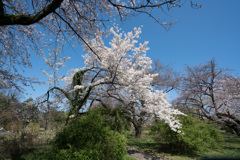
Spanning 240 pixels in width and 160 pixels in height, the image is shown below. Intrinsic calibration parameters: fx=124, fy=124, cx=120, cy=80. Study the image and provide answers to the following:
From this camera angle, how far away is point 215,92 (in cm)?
1249

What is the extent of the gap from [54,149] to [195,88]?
1337 centimetres

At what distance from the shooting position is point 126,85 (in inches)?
251

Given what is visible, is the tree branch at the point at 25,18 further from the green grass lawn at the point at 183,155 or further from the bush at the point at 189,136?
the bush at the point at 189,136

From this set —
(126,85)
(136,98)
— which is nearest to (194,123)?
(136,98)

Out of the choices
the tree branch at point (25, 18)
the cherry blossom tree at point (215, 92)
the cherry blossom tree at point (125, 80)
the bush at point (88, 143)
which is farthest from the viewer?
the cherry blossom tree at point (215, 92)

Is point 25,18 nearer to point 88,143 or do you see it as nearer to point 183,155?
point 88,143

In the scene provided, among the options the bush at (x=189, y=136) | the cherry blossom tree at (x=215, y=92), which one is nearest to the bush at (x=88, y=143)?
the bush at (x=189, y=136)

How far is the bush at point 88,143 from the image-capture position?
3232mm

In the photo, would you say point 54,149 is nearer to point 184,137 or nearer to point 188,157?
point 184,137

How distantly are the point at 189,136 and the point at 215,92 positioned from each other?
7.77 m

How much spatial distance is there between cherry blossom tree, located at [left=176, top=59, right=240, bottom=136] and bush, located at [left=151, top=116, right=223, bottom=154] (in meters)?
3.32

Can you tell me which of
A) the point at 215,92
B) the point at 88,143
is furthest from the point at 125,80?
the point at 215,92

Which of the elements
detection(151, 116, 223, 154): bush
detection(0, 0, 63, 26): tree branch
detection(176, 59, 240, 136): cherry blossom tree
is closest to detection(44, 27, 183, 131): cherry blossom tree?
detection(151, 116, 223, 154): bush

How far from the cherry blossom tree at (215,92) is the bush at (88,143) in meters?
11.3
